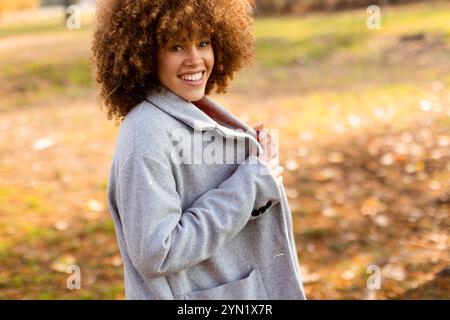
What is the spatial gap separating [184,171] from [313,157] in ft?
13.8

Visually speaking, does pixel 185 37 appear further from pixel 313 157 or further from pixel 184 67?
pixel 313 157

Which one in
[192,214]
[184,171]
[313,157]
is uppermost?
[184,171]

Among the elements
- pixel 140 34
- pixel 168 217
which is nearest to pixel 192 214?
pixel 168 217

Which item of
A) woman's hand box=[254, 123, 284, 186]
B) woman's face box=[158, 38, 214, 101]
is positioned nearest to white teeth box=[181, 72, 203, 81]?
woman's face box=[158, 38, 214, 101]

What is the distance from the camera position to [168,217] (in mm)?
1736

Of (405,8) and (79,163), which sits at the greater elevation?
(405,8)

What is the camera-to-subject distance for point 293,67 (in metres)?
9.69

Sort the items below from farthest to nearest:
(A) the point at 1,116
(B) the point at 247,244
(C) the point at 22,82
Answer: (C) the point at 22,82, (A) the point at 1,116, (B) the point at 247,244

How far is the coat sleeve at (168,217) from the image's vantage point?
1.71 metres

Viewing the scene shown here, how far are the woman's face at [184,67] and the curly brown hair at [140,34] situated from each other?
2 centimetres

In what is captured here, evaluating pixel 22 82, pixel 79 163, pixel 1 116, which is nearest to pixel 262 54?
pixel 22 82

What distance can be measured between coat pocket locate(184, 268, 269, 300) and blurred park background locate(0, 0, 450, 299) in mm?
676
